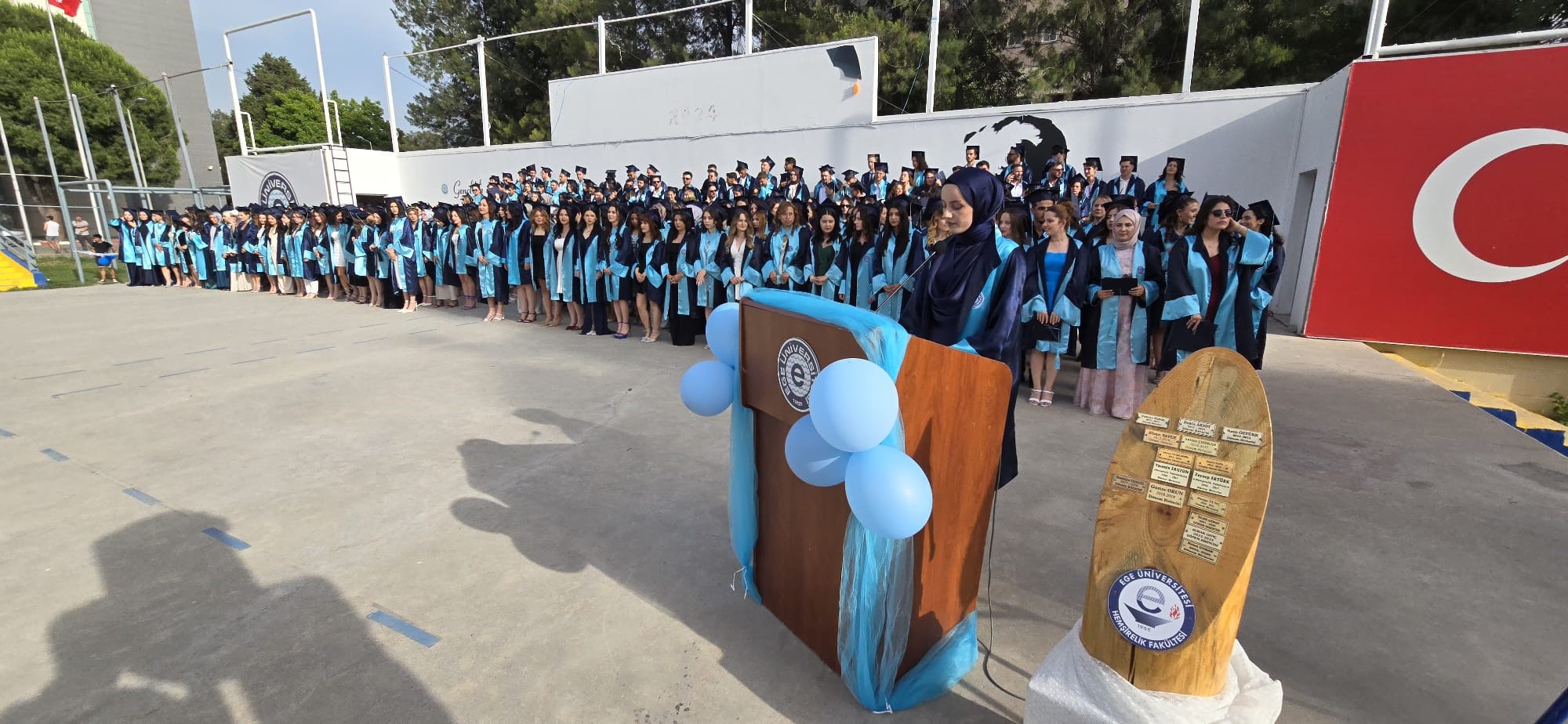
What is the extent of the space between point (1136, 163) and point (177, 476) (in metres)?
11.2

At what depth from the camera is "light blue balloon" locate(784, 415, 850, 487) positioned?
1.92m

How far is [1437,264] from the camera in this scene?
754cm

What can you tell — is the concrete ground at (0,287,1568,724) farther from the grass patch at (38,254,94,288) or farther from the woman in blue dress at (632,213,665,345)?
the grass patch at (38,254,94,288)

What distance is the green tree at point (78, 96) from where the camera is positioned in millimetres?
29203

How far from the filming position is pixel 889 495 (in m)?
1.69

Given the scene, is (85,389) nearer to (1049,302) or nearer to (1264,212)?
(1049,302)

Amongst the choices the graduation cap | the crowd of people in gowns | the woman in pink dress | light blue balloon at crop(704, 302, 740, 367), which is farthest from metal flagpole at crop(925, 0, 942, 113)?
light blue balloon at crop(704, 302, 740, 367)

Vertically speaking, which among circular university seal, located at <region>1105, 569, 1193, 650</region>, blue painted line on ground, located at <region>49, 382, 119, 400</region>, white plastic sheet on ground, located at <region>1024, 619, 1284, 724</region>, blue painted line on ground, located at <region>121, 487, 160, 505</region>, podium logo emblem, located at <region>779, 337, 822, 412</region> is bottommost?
blue painted line on ground, located at <region>121, 487, 160, 505</region>

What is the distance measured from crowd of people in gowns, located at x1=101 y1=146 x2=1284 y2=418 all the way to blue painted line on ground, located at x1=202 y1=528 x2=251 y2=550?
111 inches

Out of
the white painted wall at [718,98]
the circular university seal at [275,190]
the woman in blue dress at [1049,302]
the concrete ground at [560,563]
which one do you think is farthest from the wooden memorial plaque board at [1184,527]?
the circular university seal at [275,190]

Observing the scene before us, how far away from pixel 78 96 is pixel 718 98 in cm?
3508

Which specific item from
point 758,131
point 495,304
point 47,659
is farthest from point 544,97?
point 47,659

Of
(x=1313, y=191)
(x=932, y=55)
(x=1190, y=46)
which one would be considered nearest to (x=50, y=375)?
(x=932, y=55)

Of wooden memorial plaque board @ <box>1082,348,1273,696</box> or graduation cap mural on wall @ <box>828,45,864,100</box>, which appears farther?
graduation cap mural on wall @ <box>828,45,864,100</box>
